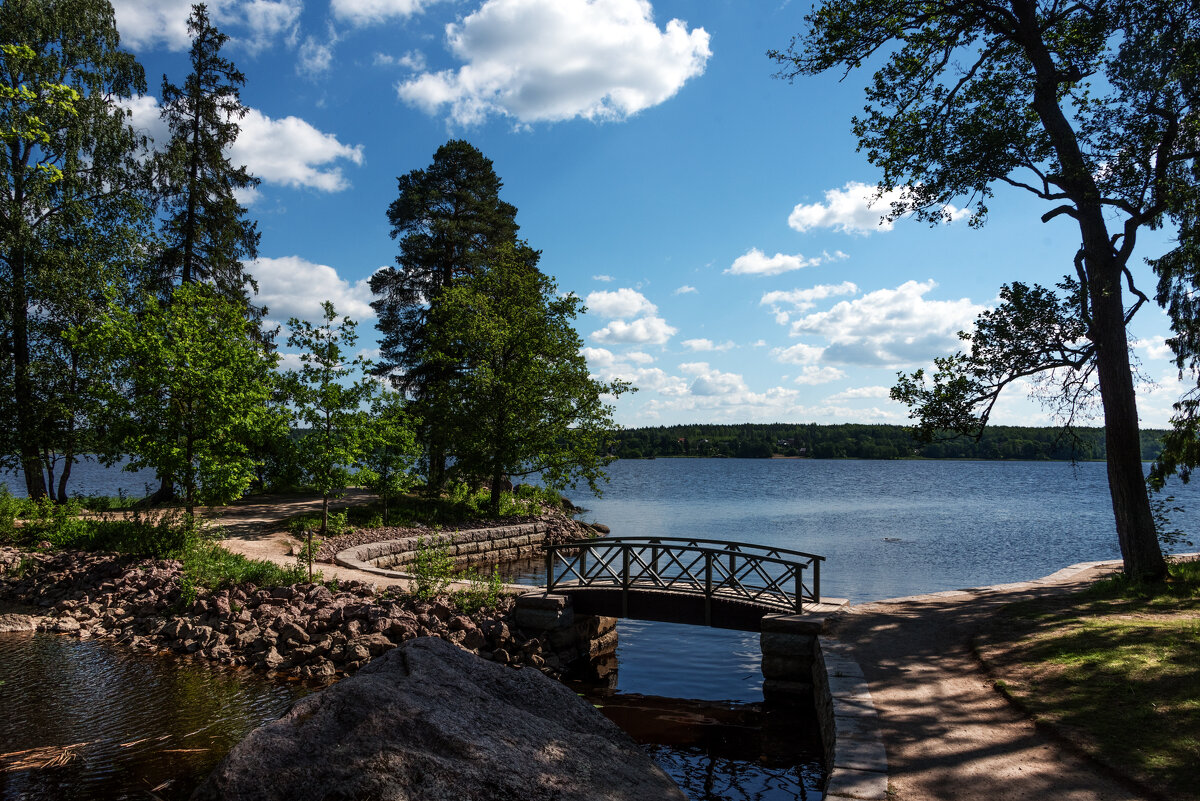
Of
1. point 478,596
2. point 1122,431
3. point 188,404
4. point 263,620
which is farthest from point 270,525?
point 1122,431

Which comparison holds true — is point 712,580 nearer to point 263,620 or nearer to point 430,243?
point 263,620

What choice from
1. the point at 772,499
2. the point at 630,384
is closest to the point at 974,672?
the point at 630,384

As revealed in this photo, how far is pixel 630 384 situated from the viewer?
85.1ft

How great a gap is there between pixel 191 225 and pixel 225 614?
18.1 meters

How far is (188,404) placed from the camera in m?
14.8

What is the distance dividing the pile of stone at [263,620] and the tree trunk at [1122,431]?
32.8ft

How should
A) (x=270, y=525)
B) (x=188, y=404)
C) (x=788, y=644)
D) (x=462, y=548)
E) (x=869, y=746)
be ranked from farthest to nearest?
(x=462, y=548) < (x=270, y=525) < (x=188, y=404) < (x=788, y=644) < (x=869, y=746)

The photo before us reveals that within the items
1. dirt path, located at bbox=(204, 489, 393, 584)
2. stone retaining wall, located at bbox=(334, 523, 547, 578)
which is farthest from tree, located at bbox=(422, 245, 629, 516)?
dirt path, located at bbox=(204, 489, 393, 584)

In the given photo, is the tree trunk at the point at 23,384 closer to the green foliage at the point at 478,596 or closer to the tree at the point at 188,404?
the tree at the point at 188,404

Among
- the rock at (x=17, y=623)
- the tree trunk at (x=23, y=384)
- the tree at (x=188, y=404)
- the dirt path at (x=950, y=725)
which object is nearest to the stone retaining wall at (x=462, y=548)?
the tree at (x=188, y=404)

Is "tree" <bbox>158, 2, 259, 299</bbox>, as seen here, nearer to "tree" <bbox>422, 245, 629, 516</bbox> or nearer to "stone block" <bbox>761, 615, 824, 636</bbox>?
"tree" <bbox>422, 245, 629, 516</bbox>

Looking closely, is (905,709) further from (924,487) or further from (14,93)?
(924,487)

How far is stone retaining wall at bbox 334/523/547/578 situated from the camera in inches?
688

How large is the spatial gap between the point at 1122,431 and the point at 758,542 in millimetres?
18579
